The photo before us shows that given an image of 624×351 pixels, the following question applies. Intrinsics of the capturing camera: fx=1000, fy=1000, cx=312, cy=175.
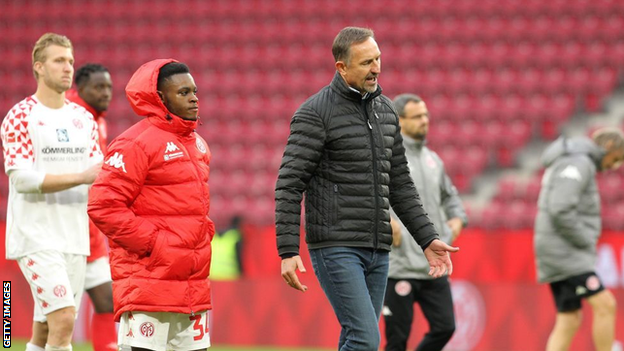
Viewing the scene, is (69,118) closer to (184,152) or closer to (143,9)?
(184,152)

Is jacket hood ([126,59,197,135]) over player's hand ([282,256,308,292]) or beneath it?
over

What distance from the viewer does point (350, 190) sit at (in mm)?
5273

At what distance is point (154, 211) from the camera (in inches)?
204

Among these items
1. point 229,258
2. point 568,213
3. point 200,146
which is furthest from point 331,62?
point 200,146

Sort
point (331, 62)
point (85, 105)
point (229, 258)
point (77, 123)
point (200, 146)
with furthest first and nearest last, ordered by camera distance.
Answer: point (331, 62), point (229, 258), point (85, 105), point (77, 123), point (200, 146)

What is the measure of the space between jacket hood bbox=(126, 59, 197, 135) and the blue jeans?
99cm

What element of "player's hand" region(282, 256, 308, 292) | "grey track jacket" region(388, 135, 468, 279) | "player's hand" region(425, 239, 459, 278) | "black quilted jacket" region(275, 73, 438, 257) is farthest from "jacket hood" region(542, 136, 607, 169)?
"player's hand" region(282, 256, 308, 292)

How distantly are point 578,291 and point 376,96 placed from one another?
10.9 feet

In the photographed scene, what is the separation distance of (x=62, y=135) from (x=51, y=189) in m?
0.41

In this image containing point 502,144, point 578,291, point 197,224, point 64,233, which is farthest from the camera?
point 502,144

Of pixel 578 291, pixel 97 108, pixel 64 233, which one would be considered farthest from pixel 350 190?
pixel 578 291

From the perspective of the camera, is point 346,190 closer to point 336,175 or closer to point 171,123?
point 336,175

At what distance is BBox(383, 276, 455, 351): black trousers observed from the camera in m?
7.30

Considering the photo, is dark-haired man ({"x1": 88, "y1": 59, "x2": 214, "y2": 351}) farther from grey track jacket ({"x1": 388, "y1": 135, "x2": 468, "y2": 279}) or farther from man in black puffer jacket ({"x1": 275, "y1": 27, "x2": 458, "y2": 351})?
grey track jacket ({"x1": 388, "y1": 135, "x2": 468, "y2": 279})
